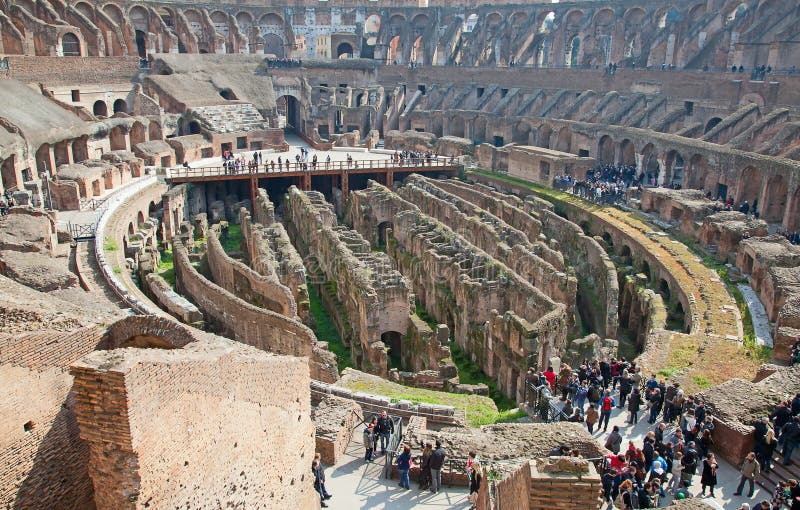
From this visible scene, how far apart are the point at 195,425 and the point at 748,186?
2742 cm

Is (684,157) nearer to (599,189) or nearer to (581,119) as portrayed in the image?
(599,189)

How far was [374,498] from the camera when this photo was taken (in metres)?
11.4

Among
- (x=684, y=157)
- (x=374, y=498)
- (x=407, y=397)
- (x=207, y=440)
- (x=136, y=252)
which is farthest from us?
(x=684, y=157)

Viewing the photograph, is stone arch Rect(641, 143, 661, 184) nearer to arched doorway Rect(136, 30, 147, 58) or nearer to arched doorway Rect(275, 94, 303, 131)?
arched doorway Rect(275, 94, 303, 131)

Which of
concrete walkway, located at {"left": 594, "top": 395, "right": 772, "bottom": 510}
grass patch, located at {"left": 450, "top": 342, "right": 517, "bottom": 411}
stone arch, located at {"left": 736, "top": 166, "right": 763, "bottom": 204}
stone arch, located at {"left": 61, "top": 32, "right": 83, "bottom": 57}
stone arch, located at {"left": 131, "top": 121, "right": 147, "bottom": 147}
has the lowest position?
grass patch, located at {"left": 450, "top": 342, "right": 517, "bottom": 411}

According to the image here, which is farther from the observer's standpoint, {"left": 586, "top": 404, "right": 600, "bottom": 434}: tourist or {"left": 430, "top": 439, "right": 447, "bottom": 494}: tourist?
{"left": 586, "top": 404, "right": 600, "bottom": 434}: tourist

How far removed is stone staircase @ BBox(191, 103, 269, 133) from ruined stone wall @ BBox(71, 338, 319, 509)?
3762cm

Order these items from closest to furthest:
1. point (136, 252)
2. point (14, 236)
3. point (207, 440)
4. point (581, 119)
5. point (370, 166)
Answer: point (207, 440) < point (14, 236) < point (136, 252) < point (370, 166) < point (581, 119)

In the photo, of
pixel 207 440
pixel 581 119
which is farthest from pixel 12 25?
pixel 207 440

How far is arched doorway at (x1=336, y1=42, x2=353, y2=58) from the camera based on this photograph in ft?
206

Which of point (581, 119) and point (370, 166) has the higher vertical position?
point (581, 119)

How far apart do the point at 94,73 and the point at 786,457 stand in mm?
46025

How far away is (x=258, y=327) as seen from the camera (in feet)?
61.7

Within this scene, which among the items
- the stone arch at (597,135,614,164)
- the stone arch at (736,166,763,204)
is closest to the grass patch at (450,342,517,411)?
the stone arch at (736,166,763,204)
